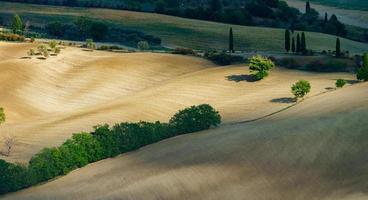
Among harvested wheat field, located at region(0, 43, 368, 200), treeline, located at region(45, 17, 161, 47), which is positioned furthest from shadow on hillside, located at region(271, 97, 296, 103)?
treeline, located at region(45, 17, 161, 47)

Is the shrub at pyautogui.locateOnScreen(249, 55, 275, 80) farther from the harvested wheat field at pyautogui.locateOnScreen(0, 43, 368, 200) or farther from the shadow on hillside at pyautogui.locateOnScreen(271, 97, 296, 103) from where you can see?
the shadow on hillside at pyautogui.locateOnScreen(271, 97, 296, 103)

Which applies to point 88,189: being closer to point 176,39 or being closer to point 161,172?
point 161,172

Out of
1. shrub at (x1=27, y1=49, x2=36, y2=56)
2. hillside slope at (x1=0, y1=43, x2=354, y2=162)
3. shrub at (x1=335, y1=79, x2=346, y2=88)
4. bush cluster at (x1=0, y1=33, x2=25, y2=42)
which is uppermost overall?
bush cluster at (x1=0, y1=33, x2=25, y2=42)

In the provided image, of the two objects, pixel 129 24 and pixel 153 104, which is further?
pixel 129 24

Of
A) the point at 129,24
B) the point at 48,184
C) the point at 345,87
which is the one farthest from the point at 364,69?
the point at 129,24

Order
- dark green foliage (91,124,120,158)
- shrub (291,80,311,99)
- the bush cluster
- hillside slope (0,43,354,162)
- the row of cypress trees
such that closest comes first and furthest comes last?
1. dark green foliage (91,124,120,158)
2. hillside slope (0,43,354,162)
3. shrub (291,80,311,99)
4. the row of cypress trees
5. the bush cluster

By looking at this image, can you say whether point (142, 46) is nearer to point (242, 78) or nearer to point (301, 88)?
point (242, 78)

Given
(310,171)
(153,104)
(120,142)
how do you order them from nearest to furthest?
(310,171) → (120,142) → (153,104)
